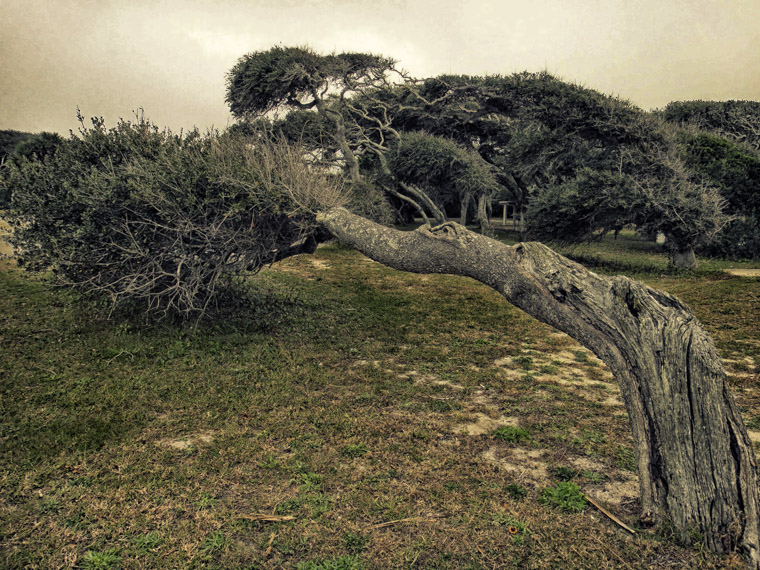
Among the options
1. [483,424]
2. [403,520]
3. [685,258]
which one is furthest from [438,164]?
[403,520]

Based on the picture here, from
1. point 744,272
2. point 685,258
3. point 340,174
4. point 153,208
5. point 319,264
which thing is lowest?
point 744,272

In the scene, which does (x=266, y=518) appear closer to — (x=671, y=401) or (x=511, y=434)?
(x=511, y=434)

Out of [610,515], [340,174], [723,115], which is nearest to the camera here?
[610,515]

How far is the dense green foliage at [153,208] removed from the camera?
874 centimetres

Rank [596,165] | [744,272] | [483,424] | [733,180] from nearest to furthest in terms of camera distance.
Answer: [483,424], [744,272], [733,180], [596,165]

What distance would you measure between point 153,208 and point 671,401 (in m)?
8.85

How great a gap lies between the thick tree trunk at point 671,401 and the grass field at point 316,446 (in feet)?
1.03

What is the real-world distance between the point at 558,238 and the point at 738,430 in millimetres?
17664

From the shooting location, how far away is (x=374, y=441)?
18.6 feet

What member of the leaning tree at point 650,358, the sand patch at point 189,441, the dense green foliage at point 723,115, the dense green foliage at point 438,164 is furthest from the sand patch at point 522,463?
the dense green foliage at point 723,115

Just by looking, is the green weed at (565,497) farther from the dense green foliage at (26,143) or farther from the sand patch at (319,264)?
the dense green foliage at (26,143)

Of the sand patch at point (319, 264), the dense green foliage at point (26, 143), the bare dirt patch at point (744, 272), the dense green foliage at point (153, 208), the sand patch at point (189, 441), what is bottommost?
the sand patch at point (189, 441)

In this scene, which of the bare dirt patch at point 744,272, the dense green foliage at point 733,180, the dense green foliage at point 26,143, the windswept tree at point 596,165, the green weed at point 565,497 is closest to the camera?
the green weed at point 565,497

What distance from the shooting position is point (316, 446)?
5.54 meters
